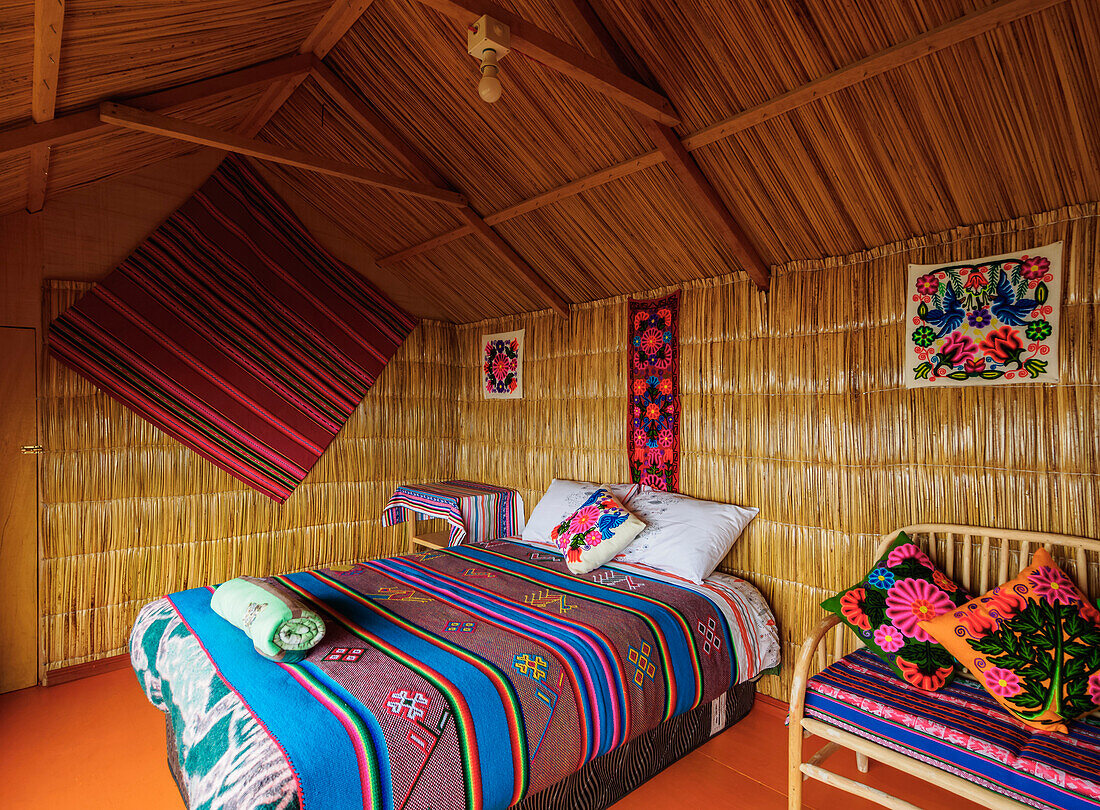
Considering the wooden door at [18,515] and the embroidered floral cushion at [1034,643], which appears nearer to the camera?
the embroidered floral cushion at [1034,643]

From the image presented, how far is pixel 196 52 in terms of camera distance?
2469mm

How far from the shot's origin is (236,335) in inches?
158

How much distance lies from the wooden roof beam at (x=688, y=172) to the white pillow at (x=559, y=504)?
1.41 m

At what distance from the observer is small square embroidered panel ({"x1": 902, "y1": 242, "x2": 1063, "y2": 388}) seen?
226cm

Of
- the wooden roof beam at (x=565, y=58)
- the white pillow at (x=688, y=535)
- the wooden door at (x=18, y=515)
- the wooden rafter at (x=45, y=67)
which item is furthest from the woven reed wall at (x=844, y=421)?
the wooden door at (x=18, y=515)

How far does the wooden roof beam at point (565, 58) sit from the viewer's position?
187 cm

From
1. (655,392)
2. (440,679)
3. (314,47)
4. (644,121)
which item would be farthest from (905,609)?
(314,47)

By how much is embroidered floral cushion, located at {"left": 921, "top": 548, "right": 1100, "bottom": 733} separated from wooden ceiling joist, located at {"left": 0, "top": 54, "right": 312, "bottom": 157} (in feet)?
12.0

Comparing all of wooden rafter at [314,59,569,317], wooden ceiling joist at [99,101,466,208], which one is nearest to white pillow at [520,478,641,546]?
wooden rafter at [314,59,569,317]

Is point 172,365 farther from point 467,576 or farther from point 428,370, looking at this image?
point 467,576

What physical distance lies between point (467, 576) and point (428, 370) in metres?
2.38

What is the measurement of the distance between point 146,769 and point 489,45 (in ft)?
9.95

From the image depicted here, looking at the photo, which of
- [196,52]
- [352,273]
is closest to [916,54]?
[196,52]

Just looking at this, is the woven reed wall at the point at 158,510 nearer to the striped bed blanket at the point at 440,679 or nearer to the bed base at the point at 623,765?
the striped bed blanket at the point at 440,679
